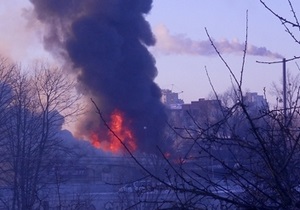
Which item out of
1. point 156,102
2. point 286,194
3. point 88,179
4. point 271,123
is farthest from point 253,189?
point 156,102

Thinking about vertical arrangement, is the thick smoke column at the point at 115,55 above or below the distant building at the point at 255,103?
above

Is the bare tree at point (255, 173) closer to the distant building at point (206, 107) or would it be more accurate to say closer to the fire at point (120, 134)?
the distant building at point (206, 107)

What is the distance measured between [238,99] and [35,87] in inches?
1210

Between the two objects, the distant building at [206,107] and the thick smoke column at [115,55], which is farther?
the thick smoke column at [115,55]

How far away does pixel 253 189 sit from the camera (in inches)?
159

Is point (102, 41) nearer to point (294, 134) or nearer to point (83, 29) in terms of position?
point (83, 29)

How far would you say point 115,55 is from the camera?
44094 millimetres

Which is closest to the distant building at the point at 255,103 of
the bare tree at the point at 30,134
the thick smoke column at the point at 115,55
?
the bare tree at the point at 30,134

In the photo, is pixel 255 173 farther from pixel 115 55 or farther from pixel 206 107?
pixel 115 55

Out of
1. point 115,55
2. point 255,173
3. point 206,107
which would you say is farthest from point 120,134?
point 255,173

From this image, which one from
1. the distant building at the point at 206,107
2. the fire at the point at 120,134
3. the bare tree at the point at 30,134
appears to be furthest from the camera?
the fire at the point at 120,134

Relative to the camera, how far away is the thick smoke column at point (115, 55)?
1679 inches

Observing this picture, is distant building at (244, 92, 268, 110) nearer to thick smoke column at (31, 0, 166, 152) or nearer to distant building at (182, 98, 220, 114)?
distant building at (182, 98, 220, 114)

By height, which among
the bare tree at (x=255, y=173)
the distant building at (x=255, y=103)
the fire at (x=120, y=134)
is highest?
the fire at (x=120, y=134)
